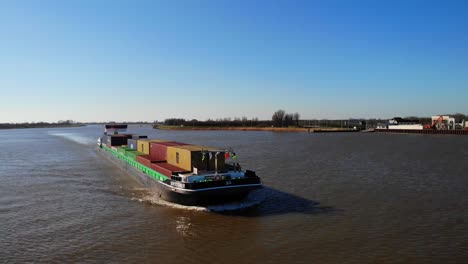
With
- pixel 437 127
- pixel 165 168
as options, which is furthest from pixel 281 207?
pixel 437 127

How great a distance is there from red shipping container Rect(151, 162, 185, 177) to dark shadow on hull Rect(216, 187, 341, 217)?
4.07 meters

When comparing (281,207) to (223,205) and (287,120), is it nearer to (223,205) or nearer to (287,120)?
(223,205)

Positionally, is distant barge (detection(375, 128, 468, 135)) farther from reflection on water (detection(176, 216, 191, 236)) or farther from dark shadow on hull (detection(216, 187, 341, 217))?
reflection on water (detection(176, 216, 191, 236))

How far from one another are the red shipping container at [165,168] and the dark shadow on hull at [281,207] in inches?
160

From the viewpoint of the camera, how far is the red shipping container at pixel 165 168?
66.8 feet

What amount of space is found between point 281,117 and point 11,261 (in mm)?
157750

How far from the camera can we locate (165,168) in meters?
21.8

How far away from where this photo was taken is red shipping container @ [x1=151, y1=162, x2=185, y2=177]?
20.4 m

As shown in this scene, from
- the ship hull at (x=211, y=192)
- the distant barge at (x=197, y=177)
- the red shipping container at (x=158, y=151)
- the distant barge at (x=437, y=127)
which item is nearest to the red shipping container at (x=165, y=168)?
the distant barge at (x=197, y=177)

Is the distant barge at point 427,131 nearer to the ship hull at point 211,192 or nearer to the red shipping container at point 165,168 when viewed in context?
the red shipping container at point 165,168

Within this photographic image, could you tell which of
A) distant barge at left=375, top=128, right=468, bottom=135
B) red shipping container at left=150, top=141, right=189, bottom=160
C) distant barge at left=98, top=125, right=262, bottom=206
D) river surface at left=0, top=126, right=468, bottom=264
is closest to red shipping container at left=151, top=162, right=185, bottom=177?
distant barge at left=98, top=125, right=262, bottom=206

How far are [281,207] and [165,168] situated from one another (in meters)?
7.27

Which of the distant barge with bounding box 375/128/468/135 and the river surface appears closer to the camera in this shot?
the river surface

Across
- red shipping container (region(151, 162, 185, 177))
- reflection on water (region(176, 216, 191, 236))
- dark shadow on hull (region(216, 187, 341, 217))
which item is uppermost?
Result: red shipping container (region(151, 162, 185, 177))
